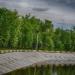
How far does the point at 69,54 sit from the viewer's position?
117875mm

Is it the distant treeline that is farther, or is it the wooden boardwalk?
the distant treeline

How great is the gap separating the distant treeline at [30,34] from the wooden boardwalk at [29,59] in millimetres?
17517

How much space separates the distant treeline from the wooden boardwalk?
17517mm

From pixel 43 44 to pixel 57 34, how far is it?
861 inches

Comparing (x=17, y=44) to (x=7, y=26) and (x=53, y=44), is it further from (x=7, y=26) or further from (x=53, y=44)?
(x=53, y=44)

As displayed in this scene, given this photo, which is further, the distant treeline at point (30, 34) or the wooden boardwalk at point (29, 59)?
the distant treeline at point (30, 34)

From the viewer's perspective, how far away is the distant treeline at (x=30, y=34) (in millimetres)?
117625

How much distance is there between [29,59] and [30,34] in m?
55.4

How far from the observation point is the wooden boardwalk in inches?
2228

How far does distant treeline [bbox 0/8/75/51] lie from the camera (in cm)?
11762

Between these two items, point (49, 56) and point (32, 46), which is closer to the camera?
point (49, 56)

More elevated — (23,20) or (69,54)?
(23,20)

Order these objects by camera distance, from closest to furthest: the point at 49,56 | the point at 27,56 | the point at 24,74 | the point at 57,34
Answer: the point at 24,74 < the point at 27,56 < the point at 49,56 < the point at 57,34

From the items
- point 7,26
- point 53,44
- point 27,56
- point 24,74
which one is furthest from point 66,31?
point 24,74
